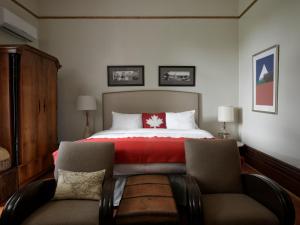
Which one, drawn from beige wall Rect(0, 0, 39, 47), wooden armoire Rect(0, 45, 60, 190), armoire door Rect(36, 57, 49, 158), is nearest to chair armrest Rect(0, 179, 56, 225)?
wooden armoire Rect(0, 45, 60, 190)

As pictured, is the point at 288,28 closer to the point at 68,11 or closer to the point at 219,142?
the point at 219,142

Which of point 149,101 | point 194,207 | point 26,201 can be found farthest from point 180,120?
point 26,201

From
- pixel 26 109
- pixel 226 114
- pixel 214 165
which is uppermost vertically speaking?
pixel 26 109

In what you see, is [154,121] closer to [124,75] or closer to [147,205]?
[124,75]

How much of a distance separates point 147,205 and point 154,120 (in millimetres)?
2706

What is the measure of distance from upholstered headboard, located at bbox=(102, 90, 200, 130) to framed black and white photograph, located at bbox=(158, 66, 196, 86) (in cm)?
18

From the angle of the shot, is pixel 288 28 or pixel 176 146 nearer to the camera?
pixel 176 146

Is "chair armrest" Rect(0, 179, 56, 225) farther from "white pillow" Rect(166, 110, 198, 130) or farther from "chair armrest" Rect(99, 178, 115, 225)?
"white pillow" Rect(166, 110, 198, 130)

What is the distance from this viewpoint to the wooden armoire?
308 cm

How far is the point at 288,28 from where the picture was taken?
312 cm

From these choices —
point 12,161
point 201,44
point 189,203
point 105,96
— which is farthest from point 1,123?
point 201,44

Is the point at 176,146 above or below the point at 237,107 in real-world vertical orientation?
below

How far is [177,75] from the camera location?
4836mm

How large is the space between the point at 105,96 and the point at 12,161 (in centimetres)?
211
